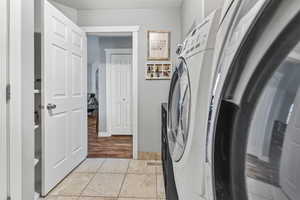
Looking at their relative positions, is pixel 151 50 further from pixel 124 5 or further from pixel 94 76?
pixel 94 76

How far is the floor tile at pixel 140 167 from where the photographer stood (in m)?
2.63

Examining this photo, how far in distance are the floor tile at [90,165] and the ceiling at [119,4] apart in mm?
2484

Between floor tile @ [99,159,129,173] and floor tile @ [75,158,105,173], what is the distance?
8 centimetres

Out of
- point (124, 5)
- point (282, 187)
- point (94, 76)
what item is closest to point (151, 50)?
point (124, 5)

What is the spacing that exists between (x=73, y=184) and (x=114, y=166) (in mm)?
707

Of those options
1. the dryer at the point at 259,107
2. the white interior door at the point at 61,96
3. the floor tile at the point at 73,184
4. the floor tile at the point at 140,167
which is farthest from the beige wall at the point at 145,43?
the dryer at the point at 259,107

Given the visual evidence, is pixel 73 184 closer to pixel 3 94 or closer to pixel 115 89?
pixel 3 94

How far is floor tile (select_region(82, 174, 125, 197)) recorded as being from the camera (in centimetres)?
203

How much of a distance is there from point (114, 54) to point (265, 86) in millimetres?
4753

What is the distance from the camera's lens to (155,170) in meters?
2.67

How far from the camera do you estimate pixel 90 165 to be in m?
2.80

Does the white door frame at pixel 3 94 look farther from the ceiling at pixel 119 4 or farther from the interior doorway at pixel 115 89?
the interior doorway at pixel 115 89

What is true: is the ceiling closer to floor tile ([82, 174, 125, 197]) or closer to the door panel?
the door panel

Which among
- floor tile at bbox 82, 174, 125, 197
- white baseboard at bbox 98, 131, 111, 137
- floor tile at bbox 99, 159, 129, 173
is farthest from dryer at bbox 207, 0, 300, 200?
A: white baseboard at bbox 98, 131, 111, 137
